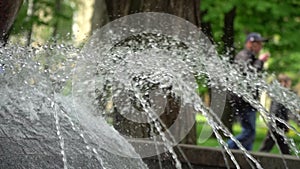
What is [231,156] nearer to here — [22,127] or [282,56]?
[22,127]

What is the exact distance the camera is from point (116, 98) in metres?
6.55

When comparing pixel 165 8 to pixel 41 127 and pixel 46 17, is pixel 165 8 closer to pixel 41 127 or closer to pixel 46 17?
pixel 41 127

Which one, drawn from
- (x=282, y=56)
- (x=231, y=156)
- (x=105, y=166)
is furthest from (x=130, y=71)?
(x=282, y=56)

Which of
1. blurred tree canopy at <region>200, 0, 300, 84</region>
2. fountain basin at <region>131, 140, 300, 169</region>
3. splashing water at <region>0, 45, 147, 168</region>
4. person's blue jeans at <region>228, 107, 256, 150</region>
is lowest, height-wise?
person's blue jeans at <region>228, 107, 256, 150</region>

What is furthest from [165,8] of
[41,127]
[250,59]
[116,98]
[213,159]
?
[41,127]

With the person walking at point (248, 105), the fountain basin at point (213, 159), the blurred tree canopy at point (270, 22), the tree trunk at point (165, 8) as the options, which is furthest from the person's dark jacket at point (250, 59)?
the blurred tree canopy at point (270, 22)

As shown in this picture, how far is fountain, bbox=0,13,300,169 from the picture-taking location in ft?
15.0

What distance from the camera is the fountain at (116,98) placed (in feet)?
15.0

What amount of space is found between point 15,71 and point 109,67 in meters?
1.12

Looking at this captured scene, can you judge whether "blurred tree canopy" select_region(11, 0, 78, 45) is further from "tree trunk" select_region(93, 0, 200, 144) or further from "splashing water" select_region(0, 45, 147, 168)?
"splashing water" select_region(0, 45, 147, 168)

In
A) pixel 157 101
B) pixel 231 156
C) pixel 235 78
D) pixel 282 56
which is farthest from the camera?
pixel 282 56

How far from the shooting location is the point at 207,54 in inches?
305

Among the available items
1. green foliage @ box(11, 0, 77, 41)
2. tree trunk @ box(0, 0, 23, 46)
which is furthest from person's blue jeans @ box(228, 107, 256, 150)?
green foliage @ box(11, 0, 77, 41)

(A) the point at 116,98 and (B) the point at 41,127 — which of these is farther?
(A) the point at 116,98
